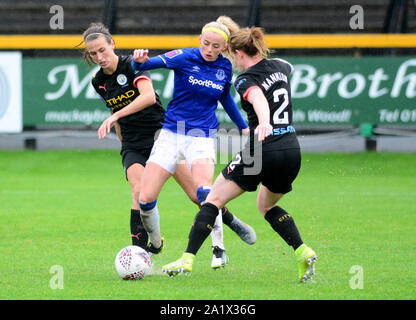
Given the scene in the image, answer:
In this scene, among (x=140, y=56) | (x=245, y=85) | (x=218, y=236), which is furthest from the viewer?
(x=218, y=236)

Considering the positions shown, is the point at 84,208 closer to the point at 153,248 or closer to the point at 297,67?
the point at 153,248

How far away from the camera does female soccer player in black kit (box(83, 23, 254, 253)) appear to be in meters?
6.90

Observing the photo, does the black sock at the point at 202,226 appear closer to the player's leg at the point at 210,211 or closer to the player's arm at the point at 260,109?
the player's leg at the point at 210,211

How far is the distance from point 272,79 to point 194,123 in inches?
46.5

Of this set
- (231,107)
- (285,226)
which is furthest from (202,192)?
(231,107)

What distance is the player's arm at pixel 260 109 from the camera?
554 centimetres

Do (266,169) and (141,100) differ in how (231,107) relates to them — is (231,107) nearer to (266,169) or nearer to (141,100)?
(141,100)

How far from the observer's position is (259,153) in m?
5.92

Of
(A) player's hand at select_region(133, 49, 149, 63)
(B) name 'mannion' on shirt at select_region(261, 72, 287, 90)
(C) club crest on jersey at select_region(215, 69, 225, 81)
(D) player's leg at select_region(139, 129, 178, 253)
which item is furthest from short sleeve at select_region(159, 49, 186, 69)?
(B) name 'mannion' on shirt at select_region(261, 72, 287, 90)

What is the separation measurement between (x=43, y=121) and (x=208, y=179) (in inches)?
399

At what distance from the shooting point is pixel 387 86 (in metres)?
15.9

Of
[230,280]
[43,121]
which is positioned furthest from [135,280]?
[43,121]
